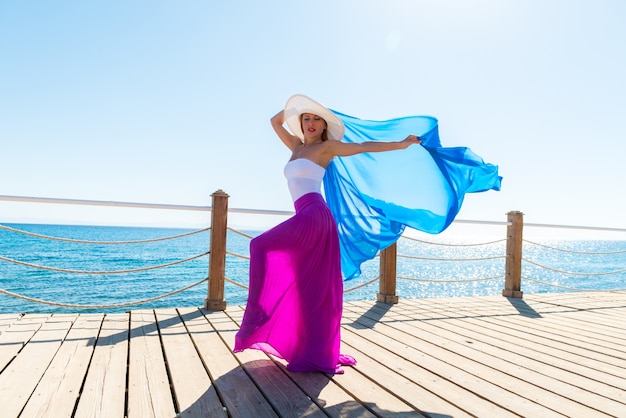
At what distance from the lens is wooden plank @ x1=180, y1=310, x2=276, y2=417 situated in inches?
77.4

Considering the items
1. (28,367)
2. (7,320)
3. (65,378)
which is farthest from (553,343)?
(7,320)

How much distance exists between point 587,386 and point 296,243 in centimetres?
180

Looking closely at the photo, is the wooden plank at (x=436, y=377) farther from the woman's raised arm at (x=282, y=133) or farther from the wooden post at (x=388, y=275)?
the woman's raised arm at (x=282, y=133)

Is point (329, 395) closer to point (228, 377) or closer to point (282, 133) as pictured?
point (228, 377)

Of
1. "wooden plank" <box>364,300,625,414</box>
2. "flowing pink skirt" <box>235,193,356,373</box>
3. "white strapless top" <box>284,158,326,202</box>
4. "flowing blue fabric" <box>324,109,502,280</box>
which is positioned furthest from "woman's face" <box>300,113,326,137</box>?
"wooden plank" <box>364,300,625,414</box>

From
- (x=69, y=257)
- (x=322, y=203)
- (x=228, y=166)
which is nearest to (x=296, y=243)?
(x=322, y=203)

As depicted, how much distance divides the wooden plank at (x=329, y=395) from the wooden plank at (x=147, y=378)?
2.18 ft

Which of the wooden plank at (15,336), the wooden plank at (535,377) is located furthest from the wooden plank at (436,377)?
the wooden plank at (15,336)

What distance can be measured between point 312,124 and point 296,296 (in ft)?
3.73

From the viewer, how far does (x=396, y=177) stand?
134 inches

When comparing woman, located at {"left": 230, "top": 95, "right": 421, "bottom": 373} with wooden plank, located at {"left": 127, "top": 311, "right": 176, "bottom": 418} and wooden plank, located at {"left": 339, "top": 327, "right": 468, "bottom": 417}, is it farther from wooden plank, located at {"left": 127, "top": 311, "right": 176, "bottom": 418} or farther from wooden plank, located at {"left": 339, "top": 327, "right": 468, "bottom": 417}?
wooden plank, located at {"left": 127, "top": 311, "right": 176, "bottom": 418}

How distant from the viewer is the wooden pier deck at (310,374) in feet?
6.61

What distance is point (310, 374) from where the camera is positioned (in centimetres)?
253

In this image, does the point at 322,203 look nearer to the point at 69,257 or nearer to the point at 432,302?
the point at 432,302
